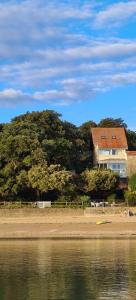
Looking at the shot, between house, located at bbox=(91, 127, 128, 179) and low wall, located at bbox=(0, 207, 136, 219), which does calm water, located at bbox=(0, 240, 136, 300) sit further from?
house, located at bbox=(91, 127, 128, 179)

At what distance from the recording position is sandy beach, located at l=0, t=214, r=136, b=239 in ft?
171

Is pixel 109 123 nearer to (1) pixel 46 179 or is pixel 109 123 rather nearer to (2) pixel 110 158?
(2) pixel 110 158

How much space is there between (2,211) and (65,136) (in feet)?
68.3

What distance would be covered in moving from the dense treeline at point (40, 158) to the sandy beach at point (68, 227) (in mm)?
5389

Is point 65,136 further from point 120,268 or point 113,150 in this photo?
point 120,268

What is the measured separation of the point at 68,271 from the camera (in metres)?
30.4

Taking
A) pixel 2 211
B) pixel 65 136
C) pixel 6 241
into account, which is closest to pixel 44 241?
pixel 6 241

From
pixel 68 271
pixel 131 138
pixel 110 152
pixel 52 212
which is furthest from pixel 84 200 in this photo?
pixel 68 271

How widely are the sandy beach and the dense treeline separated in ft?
17.7

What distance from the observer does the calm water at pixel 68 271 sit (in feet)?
79.2

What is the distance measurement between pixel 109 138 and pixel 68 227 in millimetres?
31152

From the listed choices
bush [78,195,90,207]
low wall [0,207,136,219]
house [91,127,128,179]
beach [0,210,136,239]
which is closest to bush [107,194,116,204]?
bush [78,195,90,207]

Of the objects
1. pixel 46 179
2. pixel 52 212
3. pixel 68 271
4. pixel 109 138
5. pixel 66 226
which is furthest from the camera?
pixel 109 138

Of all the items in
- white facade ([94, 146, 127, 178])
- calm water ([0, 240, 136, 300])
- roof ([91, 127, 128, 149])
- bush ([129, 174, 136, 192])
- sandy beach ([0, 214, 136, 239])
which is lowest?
calm water ([0, 240, 136, 300])
